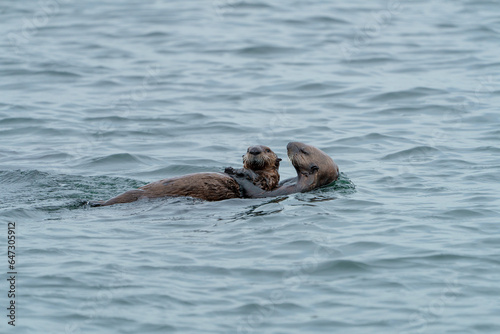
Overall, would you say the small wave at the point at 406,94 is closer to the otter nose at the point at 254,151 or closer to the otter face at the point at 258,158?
the otter face at the point at 258,158

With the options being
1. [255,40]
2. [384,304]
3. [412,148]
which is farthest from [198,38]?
[384,304]

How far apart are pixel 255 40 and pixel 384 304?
13.5 metres

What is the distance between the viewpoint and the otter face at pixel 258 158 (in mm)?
8055

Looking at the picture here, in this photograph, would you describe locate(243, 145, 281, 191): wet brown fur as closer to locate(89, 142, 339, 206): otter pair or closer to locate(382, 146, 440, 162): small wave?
locate(89, 142, 339, 206): otter pair

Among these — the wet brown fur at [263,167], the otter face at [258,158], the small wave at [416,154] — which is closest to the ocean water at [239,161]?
the small wave at [416,154]

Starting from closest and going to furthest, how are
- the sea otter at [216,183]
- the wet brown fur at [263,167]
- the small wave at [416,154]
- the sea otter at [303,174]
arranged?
the sea otter at [216,183], the sea otter at [303,174], the wet brown fur at [263,167], the small wave at [416,154]

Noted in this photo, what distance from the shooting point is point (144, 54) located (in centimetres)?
1728

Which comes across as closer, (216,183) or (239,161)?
(216,183)

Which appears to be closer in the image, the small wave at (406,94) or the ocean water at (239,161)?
the ocean water at (239,161)

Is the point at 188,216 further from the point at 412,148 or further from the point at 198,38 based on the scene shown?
the point at 198,38

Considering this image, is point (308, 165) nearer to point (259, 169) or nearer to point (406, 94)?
point (259, 169)

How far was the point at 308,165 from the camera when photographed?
8156 mm

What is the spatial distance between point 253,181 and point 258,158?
0.81 feet

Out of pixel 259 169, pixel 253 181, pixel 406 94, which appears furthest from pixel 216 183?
pixel 406 94
